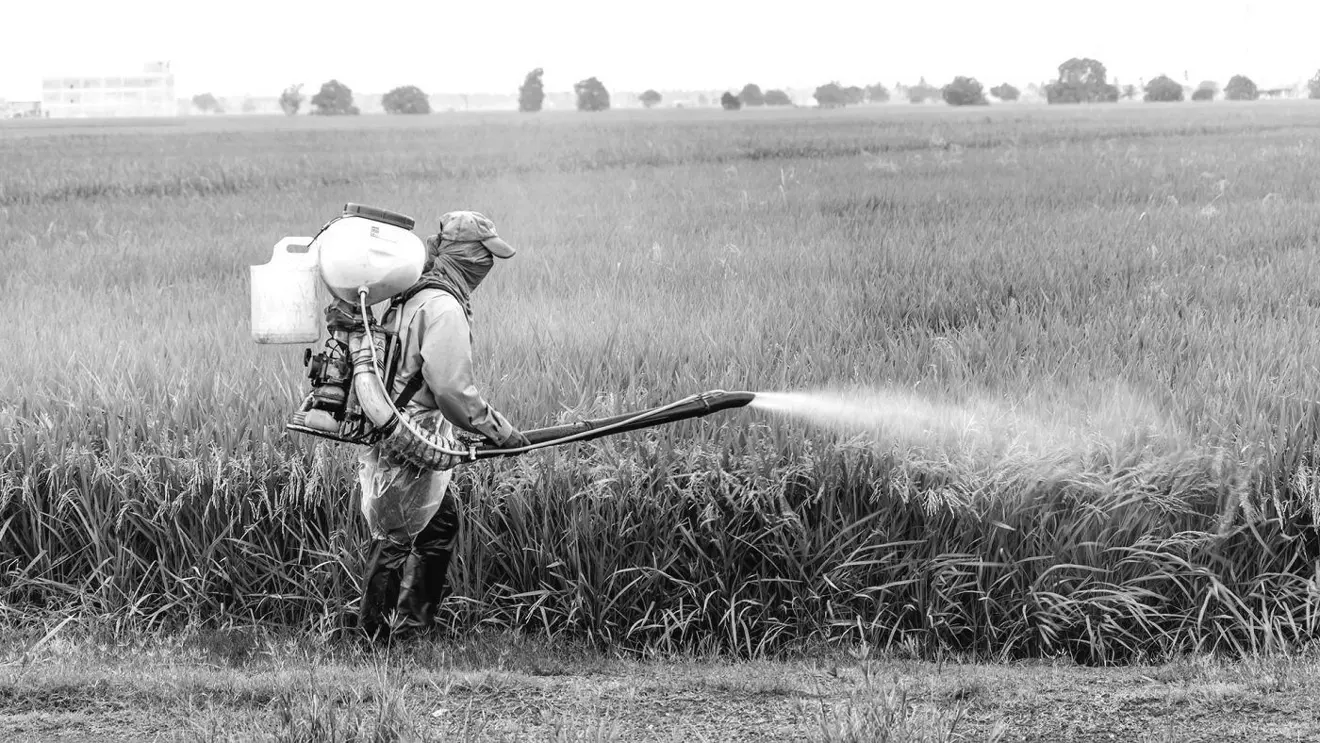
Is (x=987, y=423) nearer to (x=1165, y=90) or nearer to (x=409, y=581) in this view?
(x=409, y=581)

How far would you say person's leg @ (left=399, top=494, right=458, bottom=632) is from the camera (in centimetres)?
332

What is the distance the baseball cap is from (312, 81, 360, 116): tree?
203 feet

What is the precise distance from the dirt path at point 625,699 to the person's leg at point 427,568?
0.38 ft

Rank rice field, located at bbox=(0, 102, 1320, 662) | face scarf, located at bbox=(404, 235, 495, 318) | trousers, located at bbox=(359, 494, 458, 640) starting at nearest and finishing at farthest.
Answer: face scarf, located at bbox=(404, 235, 495, 318) → trousers, located at bbox=(359, 494, 458, 640) → rice field, located at bbox=(0, 102, 1320, 662)

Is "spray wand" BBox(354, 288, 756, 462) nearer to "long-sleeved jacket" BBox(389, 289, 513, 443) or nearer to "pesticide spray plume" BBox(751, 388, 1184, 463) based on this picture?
"long-sleeved jacket" BBox(389, 289, 513, 443)

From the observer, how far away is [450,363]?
114 inches

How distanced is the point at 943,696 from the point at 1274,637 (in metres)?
1.34

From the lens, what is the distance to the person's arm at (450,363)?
9.46 ft

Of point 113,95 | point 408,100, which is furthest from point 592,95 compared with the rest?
point 113,95

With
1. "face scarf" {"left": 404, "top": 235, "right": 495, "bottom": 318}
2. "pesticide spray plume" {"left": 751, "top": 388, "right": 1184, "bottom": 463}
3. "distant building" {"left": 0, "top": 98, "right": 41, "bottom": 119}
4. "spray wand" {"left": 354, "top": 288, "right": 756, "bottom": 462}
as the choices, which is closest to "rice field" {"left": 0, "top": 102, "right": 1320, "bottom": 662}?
"pesticide spray plume" {"left": 751, "top": 388, "right": 1184, "bottom": 463}

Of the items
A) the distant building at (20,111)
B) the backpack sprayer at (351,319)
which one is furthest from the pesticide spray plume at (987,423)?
the distant building at (20,111)

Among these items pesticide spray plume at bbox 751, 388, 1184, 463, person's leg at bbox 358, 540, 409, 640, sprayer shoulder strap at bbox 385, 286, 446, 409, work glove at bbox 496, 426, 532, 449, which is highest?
sprayer shoulder strap at bbox 385, 286, 446, 409

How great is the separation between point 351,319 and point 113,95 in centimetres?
7668

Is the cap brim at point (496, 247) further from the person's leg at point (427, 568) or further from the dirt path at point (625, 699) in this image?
the dirt path at point (625, 699)
